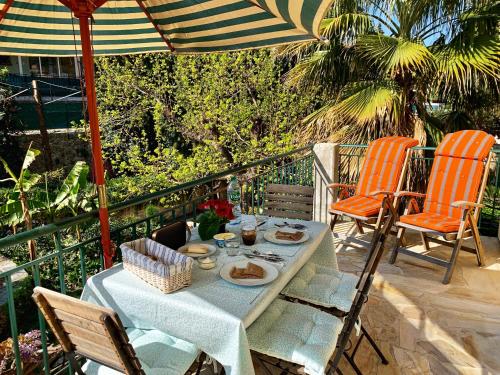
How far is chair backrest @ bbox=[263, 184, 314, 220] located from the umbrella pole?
→ 6.60ft

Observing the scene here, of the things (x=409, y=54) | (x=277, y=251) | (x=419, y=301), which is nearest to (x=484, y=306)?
(x=419, y=301)

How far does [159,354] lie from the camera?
6.88 ft

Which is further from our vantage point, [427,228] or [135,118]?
[135,118]

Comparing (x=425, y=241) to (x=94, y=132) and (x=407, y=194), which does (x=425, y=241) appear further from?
(x=94, y=132)

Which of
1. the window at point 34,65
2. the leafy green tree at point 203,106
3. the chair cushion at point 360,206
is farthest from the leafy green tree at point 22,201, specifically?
the window at point 34,65


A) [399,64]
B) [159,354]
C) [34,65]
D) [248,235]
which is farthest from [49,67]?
[159,354]

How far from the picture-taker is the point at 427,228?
13.8 feet

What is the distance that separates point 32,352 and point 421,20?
7.97 m

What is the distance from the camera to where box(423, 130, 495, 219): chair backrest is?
4.45m

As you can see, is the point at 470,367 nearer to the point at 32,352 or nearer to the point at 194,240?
the point at 194,240

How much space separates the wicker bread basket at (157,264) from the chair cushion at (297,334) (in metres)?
0.52

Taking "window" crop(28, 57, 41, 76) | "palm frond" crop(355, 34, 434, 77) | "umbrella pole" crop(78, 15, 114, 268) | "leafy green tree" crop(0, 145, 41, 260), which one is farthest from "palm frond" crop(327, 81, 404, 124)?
"window" crop(28, 57, 41, 76)

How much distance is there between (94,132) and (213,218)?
3.22 feet

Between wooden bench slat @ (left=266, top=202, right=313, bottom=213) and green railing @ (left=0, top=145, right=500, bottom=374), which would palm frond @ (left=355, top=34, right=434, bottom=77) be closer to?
green railing @ (left=0, top=145, right=500, bottom=374)
